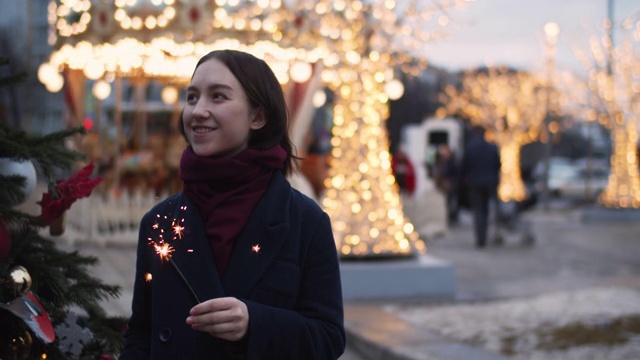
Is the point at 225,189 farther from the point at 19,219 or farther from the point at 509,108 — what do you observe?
the point at 509,108

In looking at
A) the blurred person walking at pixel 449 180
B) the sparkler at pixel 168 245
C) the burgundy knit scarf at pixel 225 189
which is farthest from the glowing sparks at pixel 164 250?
the blurred person walking at pixel 449 180

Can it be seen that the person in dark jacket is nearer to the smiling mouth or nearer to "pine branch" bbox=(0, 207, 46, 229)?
"pine branch" bbox=(0, 207, 46, 229)

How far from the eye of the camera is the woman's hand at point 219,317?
2410mm

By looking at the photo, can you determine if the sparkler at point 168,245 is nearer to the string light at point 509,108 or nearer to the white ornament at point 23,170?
the white ornament at point 23,170

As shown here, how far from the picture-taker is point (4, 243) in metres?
3.40

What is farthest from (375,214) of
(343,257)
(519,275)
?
(519,275)

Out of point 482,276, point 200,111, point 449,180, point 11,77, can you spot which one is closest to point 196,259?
point 200,111

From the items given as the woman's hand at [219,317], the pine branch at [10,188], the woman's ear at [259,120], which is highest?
the woman's ear at [259,120]

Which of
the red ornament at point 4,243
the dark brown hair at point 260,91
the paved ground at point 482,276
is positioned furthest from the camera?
the paved ground at point 482,276

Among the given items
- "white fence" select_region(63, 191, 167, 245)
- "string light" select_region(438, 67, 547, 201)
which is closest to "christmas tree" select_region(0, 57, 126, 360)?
"white fence" select_region(63, 191, 167, 245)

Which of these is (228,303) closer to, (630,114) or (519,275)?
(519,275)

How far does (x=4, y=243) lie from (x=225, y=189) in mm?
1069

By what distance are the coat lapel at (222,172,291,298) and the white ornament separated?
3.78ft

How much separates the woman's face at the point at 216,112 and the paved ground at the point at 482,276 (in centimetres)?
259
